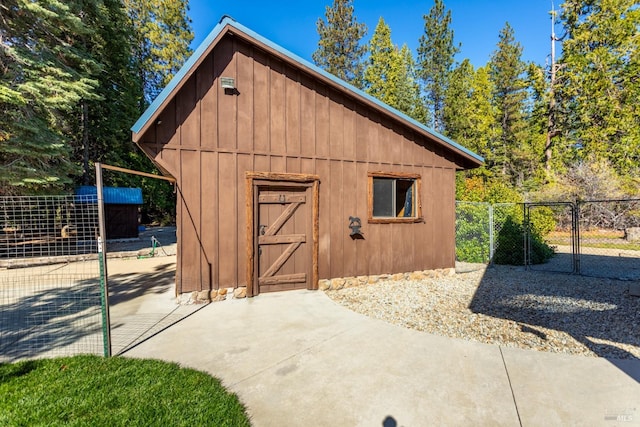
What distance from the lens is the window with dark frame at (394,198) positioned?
675cm

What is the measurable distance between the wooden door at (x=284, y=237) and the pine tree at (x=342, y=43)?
2288 centimetres

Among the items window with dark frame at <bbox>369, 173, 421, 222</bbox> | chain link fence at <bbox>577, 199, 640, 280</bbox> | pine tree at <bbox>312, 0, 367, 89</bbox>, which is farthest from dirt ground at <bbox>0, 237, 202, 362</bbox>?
pine tree at <bbox>312, 0, 367, 89</bbox>

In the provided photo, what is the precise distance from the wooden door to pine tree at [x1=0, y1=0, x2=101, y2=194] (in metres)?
9.53

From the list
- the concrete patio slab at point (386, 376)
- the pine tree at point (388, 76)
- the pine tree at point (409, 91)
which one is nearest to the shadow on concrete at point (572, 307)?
the concrete patio slab at point (386, 376)

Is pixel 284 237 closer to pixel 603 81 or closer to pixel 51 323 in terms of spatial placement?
pixel 51 323

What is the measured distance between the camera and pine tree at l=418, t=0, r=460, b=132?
2636 centimetres

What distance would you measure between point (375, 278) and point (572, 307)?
358cm

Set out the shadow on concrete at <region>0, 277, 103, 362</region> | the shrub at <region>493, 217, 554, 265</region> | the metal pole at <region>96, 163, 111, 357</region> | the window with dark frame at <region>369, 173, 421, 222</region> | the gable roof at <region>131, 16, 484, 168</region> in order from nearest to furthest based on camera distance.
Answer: the metal pole at <region>96, 163, 111, 357</region>
the shadow on concrete at <region>0, 277, 103, 362</region>
the gable roof at <region>131, 16, 484, 168</region>
the window with dark frame at <region>369, 173, 421, 222</region>
the shrub at <region>493, 217, 554, 265</region>

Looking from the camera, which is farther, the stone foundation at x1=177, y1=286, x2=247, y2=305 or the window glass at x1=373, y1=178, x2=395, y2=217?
the window glass at x1=373, y1=178, x2=395, y2=217

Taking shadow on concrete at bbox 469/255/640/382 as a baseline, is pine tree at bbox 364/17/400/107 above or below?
above

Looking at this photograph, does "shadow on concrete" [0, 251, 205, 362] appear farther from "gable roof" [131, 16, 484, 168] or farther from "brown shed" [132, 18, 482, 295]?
"gable roof" [131, 16, 484, 168]

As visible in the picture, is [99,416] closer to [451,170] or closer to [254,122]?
[254,122]

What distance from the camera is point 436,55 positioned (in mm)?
26859

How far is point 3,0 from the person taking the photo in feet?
33.6
